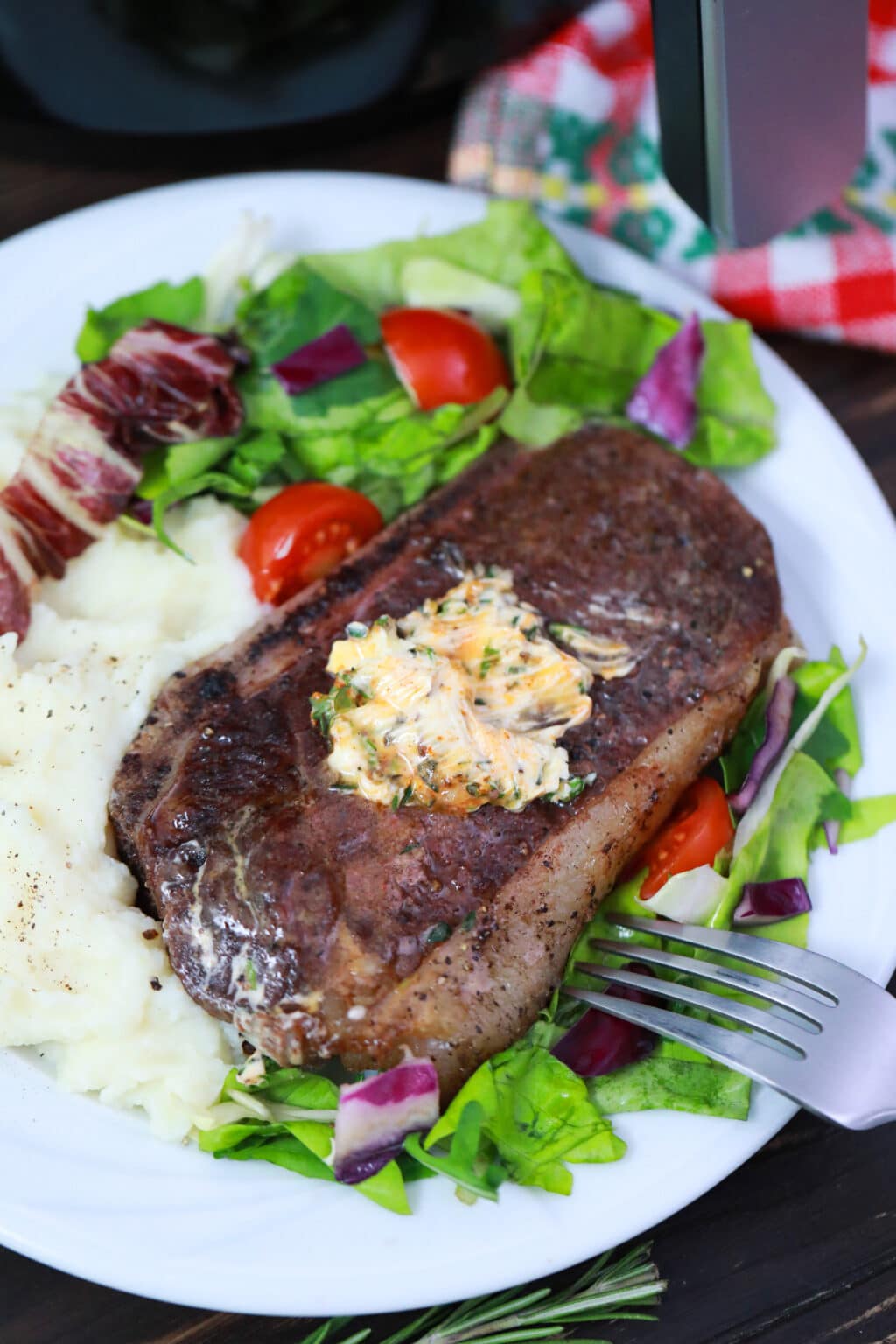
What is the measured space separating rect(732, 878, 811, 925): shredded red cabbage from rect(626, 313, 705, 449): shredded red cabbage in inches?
64.5

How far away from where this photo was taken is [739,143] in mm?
→ 3787

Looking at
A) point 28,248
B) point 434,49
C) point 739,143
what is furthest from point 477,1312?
point 434,49

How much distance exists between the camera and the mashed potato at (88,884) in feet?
10.7

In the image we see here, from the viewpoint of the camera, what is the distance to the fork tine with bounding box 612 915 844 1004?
3.22 meters

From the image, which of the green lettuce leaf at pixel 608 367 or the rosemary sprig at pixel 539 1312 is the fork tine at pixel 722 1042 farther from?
the green lettuce leaf at pixel 608 367

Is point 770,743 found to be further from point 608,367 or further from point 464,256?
point 464,256

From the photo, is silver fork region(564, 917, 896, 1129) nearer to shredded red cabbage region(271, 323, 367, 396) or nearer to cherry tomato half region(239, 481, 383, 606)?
cherry tomato half region(239, 481, 383, 606)

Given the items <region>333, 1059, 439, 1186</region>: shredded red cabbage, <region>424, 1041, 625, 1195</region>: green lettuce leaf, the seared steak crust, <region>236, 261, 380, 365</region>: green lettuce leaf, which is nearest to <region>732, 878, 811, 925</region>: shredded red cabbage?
the seared steak crust

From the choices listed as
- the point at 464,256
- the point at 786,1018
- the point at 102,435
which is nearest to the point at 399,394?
the point at 464,256

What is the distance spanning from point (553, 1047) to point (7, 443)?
2572mm

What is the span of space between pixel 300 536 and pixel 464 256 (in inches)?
55.6

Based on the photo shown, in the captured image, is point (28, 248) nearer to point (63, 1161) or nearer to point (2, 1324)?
point (63, 1161)

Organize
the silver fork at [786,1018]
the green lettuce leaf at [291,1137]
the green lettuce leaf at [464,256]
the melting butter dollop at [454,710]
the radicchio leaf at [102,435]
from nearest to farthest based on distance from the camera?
the silver fork at [786,1018]
the green lettuce leaf at [291,1137]
the melting butter dollop at [454,710]
the radicchio leaf at [102,435]
the green lettuce leaf at [464,256]

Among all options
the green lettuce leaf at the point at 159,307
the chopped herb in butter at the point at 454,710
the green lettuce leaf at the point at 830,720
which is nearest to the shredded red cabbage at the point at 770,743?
the green lettuce leaf at the point at 830,720
